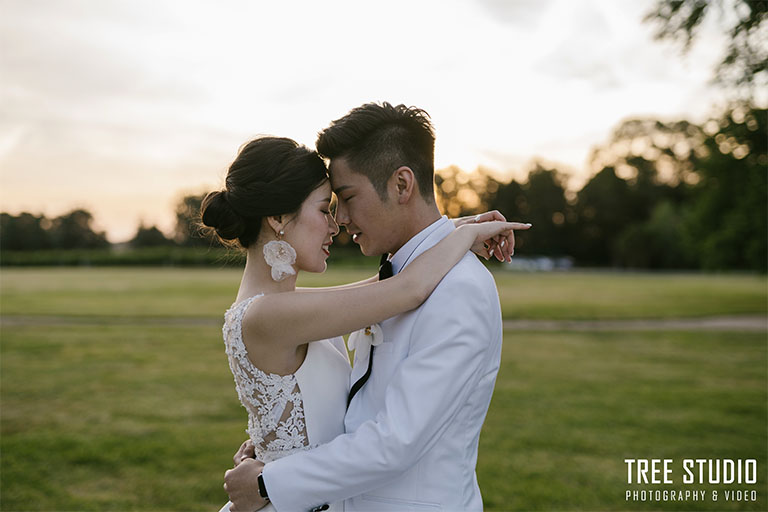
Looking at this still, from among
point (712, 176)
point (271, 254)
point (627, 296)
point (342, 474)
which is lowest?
point (627, 296)

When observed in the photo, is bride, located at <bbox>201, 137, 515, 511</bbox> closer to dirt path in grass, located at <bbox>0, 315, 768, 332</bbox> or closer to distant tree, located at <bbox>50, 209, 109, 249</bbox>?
dirt path in grass, located at <bbox>0, 315, 768, 332</bbox>

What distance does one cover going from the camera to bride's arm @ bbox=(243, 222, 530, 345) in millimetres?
2301

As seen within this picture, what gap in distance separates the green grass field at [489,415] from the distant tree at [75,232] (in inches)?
2730

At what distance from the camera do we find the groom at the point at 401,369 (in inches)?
82.2

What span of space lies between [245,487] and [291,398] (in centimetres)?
40

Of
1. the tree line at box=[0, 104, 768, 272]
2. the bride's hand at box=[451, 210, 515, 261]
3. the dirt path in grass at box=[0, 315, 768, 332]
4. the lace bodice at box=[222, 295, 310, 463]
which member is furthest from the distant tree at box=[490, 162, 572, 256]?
the lace bodice at box=[222, 295, 310, 463]

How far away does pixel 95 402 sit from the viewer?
32.1ft

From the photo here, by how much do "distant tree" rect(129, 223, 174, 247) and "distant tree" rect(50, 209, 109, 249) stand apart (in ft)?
15.6

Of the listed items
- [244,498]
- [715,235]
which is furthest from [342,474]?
[715,235]

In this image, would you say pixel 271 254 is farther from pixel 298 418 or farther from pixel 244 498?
pixel 244 498

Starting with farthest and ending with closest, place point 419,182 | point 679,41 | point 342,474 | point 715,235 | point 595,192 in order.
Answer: point 595,192 < point 715,235 < point 679,41 < point 419,182 < point 342,474

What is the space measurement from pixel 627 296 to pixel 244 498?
102 ft

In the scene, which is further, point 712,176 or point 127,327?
point 712,176

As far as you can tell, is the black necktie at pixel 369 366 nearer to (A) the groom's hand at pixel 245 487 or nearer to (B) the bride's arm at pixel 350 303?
(B) the bride's arm at pixel 350 303
